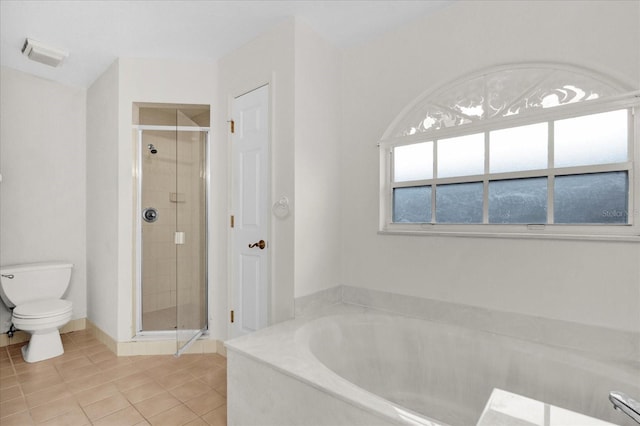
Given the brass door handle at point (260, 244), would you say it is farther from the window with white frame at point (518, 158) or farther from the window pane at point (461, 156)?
the window pane at point (461, 156)

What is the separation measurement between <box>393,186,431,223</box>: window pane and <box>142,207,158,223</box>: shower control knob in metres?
2.10

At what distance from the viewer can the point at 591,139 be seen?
1.58 m

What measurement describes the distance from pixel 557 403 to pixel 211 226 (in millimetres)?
2492

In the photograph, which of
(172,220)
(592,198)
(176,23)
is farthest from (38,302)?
(592,198)

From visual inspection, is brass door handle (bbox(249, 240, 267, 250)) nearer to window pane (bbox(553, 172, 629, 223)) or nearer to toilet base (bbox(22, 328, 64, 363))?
window pane (bbox(553, 172, 629, 223))

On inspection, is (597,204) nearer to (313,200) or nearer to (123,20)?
(313,200)

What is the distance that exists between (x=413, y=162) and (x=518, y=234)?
2.63ft

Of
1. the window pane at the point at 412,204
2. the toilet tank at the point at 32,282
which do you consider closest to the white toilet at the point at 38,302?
the toilet tank at the point at 32,282

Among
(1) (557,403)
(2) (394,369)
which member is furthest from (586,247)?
(2) (394,369)

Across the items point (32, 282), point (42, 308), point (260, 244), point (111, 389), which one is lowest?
point (111, 389)

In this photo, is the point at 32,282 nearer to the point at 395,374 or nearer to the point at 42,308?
the point at 42,308

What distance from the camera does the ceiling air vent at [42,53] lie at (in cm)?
234

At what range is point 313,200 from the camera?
89.7 inches

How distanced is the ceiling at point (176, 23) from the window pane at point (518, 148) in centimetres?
91
